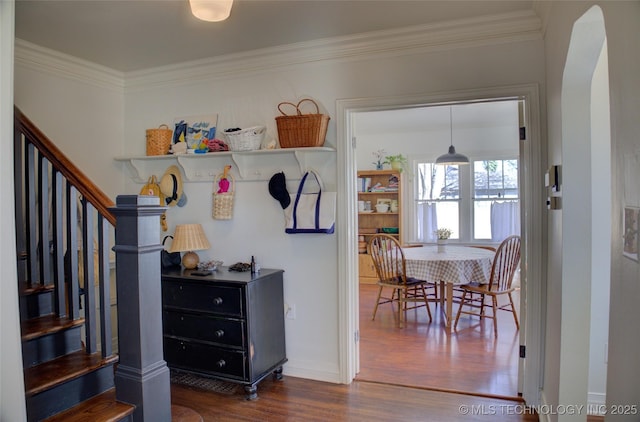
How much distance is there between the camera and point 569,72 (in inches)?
71.7

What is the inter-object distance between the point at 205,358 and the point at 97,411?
112 centimetres

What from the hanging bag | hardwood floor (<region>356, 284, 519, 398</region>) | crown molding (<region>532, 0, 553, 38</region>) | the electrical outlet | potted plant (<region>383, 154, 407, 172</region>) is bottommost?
hardwood floor (<region>356, 284, 519, 398</region>)

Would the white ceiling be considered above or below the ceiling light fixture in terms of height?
above

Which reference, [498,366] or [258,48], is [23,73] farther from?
[498,366]

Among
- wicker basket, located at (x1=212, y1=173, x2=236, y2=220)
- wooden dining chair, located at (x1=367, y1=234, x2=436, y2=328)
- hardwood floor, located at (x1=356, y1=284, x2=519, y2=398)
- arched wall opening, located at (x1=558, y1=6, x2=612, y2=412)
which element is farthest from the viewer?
wooden dining chair, located at (x1=367, y1=234, x2=436, y2=328)

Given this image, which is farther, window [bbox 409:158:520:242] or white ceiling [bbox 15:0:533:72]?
window [bbox 409:158:520:242]

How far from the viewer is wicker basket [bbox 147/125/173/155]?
11.3ft

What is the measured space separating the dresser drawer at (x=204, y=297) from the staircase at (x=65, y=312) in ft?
2.58

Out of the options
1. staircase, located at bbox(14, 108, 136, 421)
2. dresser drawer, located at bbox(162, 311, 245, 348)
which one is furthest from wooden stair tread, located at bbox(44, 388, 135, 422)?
dresser drawer, located at bbox(162, 311, 245, 348)

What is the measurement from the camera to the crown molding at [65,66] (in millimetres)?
2965

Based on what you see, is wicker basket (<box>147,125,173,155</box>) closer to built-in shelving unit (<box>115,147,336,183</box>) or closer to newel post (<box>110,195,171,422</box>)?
built-in shelving unit (<box>115,147,336,183</box>)

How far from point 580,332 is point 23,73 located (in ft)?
12.4

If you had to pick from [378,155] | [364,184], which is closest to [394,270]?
[364,184]

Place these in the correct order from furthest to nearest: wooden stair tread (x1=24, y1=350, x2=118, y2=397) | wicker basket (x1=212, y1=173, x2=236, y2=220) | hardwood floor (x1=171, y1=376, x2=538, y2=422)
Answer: wicker basket (x1=212, y1=173, x2=236, y2=220) → hardwood floor (x1=171, y1=376, x2=538, y2=422) → wooden stair tread (x1=24, y1=350, x2=118, y2=397)
